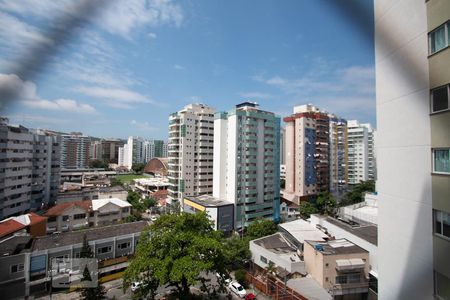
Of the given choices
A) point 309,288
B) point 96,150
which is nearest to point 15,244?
point 309,288

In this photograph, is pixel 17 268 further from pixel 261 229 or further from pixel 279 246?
pixel 261 229

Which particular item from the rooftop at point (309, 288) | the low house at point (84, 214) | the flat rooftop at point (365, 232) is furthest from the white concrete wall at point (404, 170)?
the low house at point (84, 214)

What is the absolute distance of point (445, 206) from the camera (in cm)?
230

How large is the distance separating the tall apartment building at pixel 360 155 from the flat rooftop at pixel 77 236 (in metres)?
24.0

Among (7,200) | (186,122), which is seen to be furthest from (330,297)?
(7,200)

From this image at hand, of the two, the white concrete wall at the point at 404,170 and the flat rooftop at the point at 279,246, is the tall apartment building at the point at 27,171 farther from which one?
the white concrete wall at the point at 404,170

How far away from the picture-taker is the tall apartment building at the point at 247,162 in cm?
1538

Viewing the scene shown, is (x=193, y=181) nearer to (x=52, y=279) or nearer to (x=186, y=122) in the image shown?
(x=186, y=122)

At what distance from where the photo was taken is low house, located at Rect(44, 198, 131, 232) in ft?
40.3

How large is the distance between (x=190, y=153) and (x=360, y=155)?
1923cm

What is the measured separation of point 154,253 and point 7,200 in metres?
13.2

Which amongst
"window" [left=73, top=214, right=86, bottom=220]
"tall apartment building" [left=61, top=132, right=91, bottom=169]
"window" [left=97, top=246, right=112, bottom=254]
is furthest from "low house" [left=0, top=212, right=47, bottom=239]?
"tall apartment building" [left=61, top=132, right=91, bottom=169]

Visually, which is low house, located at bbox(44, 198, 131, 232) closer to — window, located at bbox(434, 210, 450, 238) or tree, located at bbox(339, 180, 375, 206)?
window, located at bbox(434, 210, 450, 238)

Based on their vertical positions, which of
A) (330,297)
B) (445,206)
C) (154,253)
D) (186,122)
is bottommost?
(330,297)
